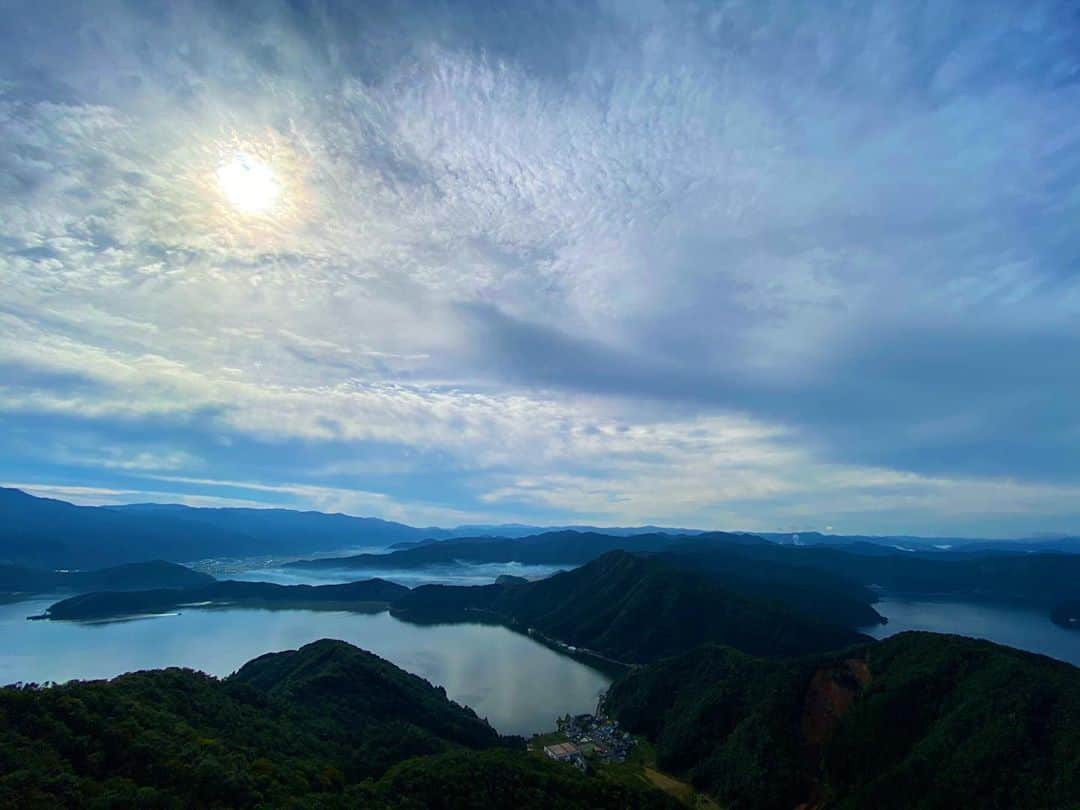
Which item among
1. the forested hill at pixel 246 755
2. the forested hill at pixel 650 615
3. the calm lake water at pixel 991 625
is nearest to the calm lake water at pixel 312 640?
the forested hill at pixel 650 615

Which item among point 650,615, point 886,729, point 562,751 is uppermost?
point 886,729

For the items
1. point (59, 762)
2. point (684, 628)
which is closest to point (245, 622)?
point (684, 628)

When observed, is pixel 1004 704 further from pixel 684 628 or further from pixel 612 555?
pixel 612 555

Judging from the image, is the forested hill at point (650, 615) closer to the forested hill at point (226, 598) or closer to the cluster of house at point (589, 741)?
the forested hill at point (226, 598)

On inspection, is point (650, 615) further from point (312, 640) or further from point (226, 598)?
point (226, 598)

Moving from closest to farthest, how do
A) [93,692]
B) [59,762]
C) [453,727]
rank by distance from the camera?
[59,762] < [93,692] < [453,727]

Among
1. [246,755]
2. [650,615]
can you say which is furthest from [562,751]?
[650,615]
